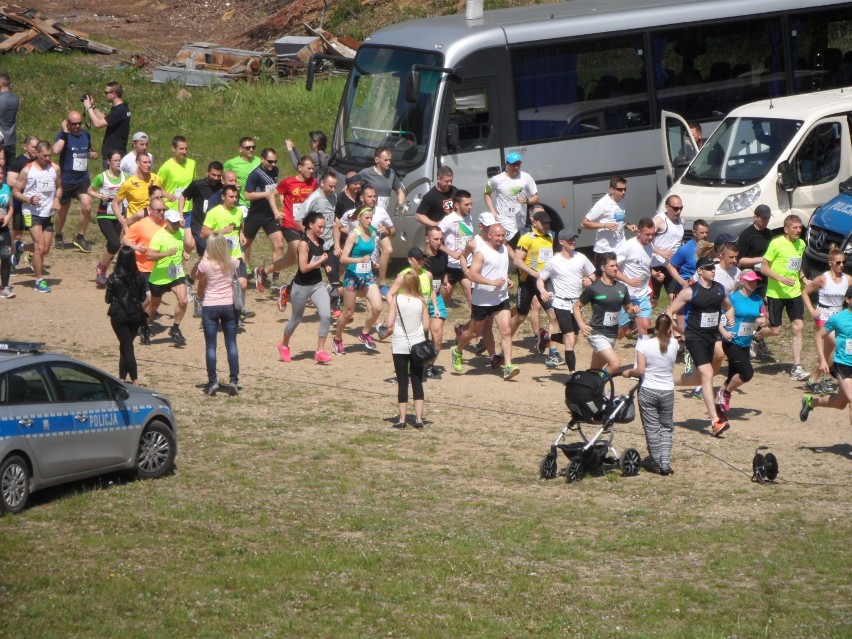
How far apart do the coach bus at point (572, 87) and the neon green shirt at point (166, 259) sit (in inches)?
172

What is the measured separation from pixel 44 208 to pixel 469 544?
35.0ft

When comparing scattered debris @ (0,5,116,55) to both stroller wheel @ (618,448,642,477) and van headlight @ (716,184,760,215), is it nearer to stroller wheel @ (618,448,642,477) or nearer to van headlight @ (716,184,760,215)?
van headlight @ (716,184,760,215)

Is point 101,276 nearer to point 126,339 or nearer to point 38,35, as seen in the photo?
point 126,339

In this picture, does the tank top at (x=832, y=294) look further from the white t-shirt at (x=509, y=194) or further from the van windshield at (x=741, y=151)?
the white t-shirt at (x=509, y=194)

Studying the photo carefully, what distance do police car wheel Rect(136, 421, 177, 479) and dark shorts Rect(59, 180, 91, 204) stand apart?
9357 mm

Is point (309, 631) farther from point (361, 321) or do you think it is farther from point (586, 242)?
point (586, 242)

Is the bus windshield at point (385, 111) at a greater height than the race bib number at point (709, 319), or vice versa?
the bus windshield at point (385, 111)

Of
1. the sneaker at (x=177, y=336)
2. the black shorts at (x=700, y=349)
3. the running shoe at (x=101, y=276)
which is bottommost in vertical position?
the black shorts at (x=700, y=349)

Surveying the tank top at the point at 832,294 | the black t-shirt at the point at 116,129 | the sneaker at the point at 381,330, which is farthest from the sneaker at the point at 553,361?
the black t-shirt at the point at 116,129

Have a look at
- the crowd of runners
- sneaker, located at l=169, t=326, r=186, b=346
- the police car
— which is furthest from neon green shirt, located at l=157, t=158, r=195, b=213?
the police car

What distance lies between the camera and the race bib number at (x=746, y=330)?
14533 millimetres

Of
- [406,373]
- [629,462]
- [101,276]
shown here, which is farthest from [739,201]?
[101,276]

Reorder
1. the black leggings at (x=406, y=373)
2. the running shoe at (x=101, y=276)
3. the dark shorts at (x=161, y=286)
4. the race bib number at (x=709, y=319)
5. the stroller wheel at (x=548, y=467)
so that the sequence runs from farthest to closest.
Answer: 1. the running shoe at (x=101, y=276)
2. the dark shorts at (x=161, y=286)
3. the race bib number at (x=709, y=319)
4. the black leggings at (x=406, y=373)
5. the stroller wheel at (x=548, y=467)

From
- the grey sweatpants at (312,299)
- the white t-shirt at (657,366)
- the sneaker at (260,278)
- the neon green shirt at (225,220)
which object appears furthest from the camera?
the sneaker at (260,278)
